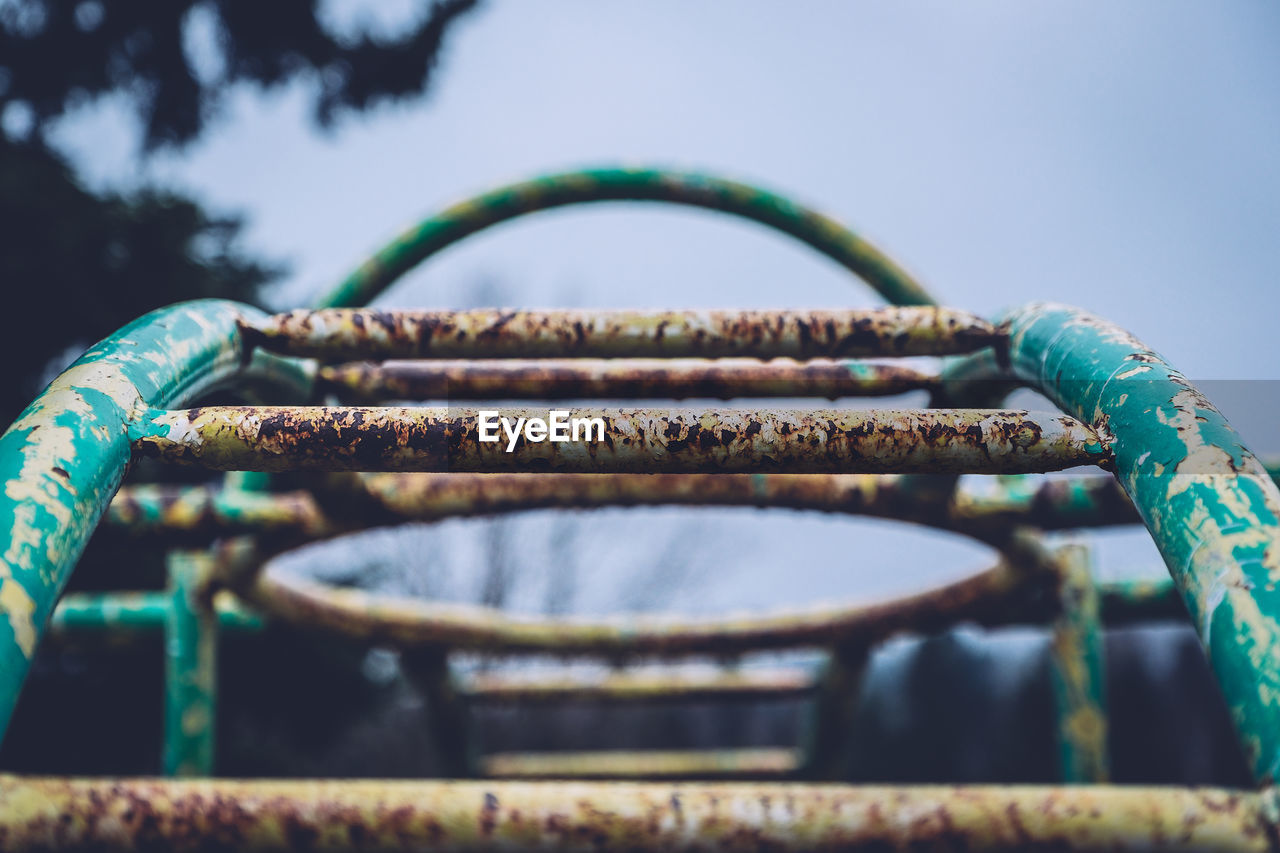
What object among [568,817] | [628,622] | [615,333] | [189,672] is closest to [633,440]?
[615,333]

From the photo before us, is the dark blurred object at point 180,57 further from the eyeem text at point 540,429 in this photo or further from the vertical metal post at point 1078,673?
the eyeem text at point 540,429

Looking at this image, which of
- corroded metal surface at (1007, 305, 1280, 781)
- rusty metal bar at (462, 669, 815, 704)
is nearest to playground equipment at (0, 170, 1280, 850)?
corroded metal surface at (1007, 305, 1280, 781)

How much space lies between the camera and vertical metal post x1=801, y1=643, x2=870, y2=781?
8.74 feet

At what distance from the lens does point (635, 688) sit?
114 inches

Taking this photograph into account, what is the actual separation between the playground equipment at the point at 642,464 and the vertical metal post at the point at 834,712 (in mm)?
1253

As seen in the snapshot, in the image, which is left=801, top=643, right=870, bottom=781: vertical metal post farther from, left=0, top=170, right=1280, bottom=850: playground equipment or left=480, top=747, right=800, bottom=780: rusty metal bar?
left=0, top=170, right=1280, bottom=850: playground equipment

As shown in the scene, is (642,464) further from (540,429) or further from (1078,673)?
(1078,673)

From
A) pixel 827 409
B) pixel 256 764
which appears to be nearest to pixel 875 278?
pixel 827 409

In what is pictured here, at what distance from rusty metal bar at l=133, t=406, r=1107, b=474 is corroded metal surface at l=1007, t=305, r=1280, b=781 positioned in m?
0.04

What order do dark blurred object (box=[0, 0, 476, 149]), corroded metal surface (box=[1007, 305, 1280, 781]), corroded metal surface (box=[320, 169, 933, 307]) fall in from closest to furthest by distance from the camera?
corroded metal surface (box=[1007, 305, 1280, 781]), corroded metal surface (box=[320, 169, 933, 307]), dark blurred object (box=[0, 0, 476, 149])

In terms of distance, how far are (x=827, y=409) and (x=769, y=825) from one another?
421 millimetres

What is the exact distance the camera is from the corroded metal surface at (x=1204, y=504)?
0.55m

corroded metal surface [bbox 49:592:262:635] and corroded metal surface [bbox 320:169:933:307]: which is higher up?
corroded metal surface [bbox 320:169:933:307]

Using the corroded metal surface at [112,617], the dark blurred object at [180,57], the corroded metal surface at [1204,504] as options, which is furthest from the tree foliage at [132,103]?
the corroded metal surface at [1204,504]
